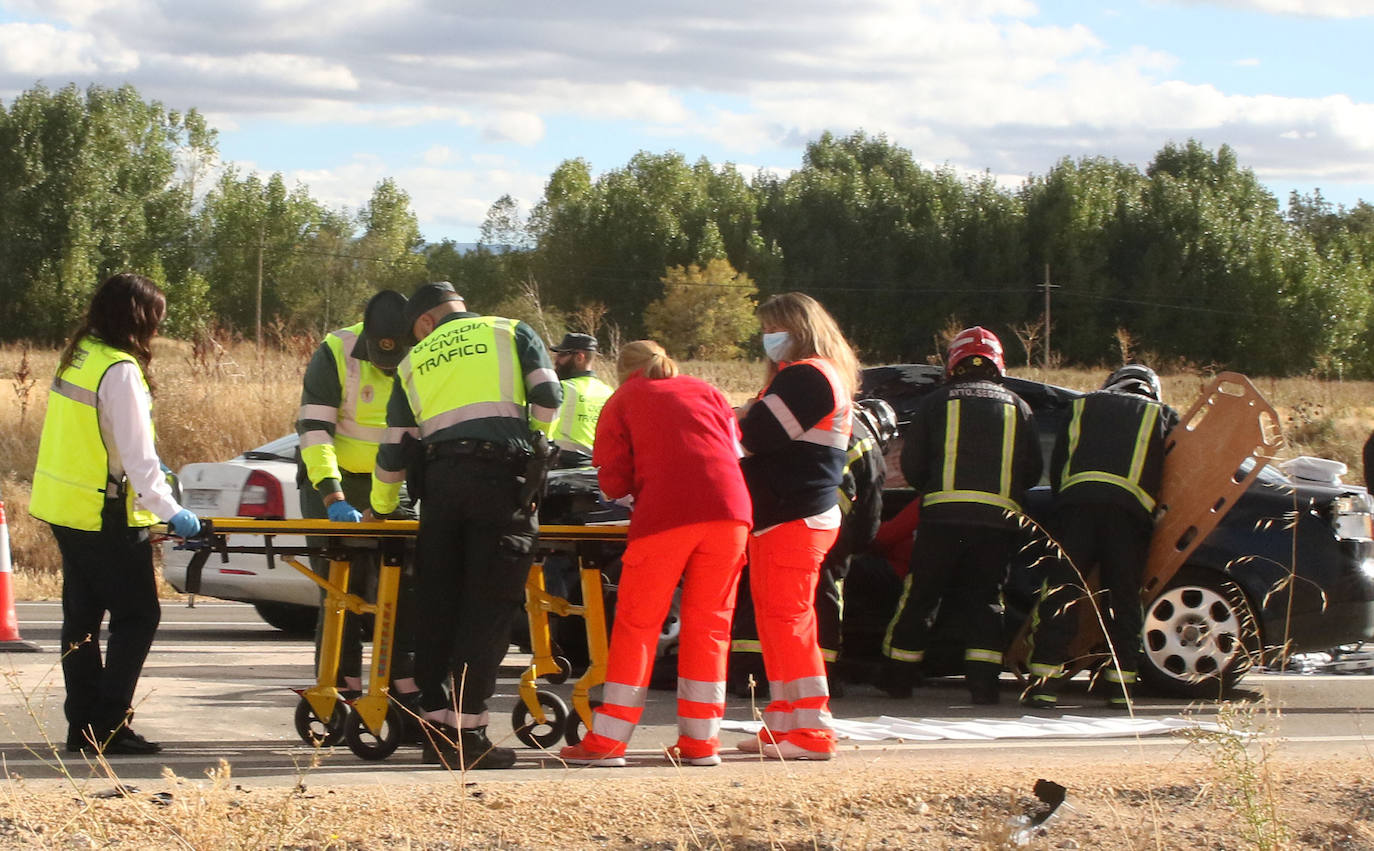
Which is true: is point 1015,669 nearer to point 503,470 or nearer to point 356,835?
point 503,470

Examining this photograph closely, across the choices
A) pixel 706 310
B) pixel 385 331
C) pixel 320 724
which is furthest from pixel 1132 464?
pixel 706 310

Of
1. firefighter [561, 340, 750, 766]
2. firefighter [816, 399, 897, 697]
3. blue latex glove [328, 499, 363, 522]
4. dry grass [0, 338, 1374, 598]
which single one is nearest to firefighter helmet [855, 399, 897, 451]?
firefighter [816, 399, 897, 697]

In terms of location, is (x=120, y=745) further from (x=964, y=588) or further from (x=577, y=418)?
(x=964, y=588)

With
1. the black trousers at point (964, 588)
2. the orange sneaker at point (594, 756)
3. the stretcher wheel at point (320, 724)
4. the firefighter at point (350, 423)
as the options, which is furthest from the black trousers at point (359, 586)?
the black trousers at point (964, 588)

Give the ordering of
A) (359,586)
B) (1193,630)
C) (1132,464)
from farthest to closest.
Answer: (1193,630) → (1132,464) → (359,586)

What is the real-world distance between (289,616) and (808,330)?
5607mm

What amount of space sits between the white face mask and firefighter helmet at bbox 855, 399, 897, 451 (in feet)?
4.67

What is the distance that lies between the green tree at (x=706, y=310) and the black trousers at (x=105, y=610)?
5759 centimetres

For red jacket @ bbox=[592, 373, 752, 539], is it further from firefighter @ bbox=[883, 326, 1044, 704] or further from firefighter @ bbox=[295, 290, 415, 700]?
firefighter @ bbox=[883, 326, 1044, 704]

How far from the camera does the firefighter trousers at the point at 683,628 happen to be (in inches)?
239

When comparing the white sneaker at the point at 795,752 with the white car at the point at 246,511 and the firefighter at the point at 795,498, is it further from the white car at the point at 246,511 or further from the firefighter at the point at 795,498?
the white car at the point at 246,511

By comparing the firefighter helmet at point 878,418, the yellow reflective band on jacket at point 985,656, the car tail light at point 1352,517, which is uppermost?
the firefighter helmet at point 878,418

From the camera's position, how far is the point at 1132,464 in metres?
8.00

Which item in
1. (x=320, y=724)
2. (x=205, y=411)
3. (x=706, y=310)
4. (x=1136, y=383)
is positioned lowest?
(x=320, y=724)
